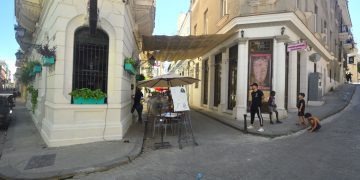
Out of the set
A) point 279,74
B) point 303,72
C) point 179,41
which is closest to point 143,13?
point 179,41

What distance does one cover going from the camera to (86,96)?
851cm

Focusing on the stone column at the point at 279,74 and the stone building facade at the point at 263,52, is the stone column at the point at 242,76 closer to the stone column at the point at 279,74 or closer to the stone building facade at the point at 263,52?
the stone building facade at the point at 263,52

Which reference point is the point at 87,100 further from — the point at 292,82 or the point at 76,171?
the point at 292,82

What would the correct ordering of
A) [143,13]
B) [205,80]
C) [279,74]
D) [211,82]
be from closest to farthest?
[143,13] < [279,74] < [211,82] < [205,80]

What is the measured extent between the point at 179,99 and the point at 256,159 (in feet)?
9.70

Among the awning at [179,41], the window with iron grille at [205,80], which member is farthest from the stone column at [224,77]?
the window with iron grille at [205,80]

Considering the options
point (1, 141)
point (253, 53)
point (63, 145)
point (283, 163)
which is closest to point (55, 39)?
point (63, 145)

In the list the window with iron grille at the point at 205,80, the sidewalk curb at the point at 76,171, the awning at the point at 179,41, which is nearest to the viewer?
the sidewalk curb at the point at 76,171

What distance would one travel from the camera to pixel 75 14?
8.53 metres

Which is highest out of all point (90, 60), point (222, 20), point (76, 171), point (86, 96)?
point (222, 20)

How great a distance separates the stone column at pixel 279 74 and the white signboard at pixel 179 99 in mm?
6194

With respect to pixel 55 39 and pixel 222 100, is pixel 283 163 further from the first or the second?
pixel 222 100

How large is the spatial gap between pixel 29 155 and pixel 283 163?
6.16 m

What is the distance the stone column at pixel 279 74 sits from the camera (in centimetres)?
1334
